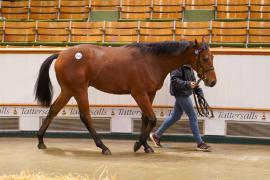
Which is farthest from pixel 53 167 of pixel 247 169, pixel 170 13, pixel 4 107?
pixel 170 13

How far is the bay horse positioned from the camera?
6711 mm

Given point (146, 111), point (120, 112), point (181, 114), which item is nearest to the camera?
point (146, 111)

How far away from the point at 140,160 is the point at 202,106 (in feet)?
5.94

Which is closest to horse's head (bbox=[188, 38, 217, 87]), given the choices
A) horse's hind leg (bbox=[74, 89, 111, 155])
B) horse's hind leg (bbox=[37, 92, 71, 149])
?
horse's hind leg (bbox=[74, 89, 111, 155])

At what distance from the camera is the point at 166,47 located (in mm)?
6820

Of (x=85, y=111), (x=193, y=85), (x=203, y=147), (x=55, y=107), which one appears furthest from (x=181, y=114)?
(x=55, y=107)

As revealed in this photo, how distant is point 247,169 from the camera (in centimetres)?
572

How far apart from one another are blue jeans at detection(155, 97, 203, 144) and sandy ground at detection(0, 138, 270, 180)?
275 millimetres

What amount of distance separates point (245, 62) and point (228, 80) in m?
0.40

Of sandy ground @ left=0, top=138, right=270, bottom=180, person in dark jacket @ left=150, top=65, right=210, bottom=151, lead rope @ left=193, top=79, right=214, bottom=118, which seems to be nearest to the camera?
sandy ground @ left=0, top=138, right=270, bottom=180

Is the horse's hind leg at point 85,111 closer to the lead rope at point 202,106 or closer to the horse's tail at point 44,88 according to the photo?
the horse's tail at point 44,88

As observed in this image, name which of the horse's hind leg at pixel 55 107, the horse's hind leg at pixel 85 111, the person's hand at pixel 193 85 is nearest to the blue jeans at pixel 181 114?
the person's hand at pixel 193 85

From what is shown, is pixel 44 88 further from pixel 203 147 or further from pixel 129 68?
pixel 203 147

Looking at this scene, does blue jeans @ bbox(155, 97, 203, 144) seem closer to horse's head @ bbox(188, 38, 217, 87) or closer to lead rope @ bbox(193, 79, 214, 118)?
lead rope @ bbox(193, 79, 214, 118)
